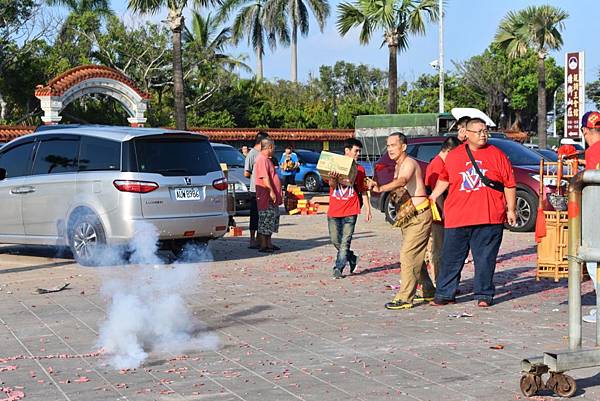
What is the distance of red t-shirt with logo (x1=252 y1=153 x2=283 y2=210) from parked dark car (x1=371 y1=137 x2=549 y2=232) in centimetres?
252

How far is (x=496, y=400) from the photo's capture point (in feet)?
19.7

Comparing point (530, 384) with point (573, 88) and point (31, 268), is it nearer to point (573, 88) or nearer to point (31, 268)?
point (31, 268)

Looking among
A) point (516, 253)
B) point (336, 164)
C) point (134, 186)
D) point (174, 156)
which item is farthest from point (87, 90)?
point (336, 164)

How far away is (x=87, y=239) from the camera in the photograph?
1249 centimetres

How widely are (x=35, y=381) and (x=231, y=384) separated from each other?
1.38 m

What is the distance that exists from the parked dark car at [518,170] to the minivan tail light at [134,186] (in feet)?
17.1

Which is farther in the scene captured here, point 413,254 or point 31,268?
point 31,268

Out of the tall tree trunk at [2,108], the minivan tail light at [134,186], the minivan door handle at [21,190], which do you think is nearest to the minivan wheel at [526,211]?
the minivan tail light at [134,186]

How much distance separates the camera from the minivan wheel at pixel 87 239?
12344 mm

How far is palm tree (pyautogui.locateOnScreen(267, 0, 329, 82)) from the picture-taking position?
61.8 m

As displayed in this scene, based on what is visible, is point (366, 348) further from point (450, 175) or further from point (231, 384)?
point (450, 175)

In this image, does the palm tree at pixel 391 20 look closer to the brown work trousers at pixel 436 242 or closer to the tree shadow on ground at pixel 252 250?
the tree shadow on ground at pixel 252 250

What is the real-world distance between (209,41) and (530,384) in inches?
1843

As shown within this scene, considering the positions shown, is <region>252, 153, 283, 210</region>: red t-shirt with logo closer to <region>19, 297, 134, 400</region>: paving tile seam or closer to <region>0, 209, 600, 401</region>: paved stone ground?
<region>0, 209, 600, 401</region>: paved stone ground
